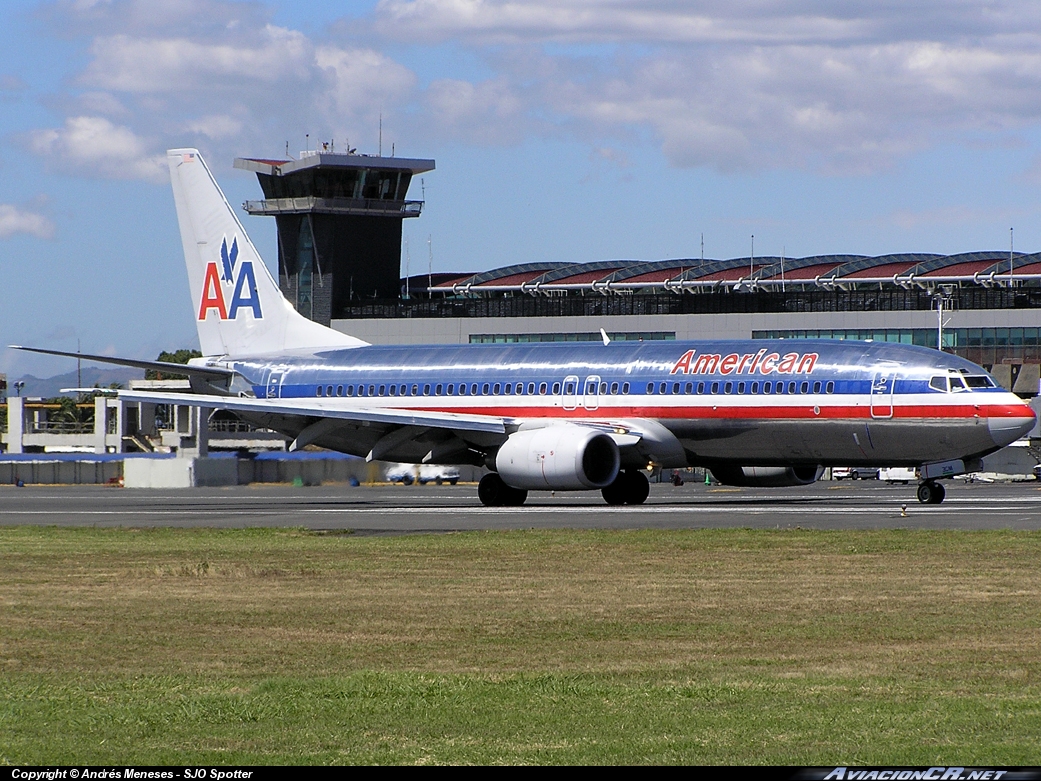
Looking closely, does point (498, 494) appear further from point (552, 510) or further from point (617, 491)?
point (552, 510)

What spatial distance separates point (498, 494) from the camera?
152 ft

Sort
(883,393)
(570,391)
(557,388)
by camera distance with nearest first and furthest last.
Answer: (883,393) < (570,391) < (557,388)

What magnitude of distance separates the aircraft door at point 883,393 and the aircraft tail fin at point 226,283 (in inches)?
816

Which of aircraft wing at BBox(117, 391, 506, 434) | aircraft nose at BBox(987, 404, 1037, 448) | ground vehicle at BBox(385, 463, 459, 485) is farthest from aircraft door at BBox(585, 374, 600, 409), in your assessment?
ground vehicle at BBox(385, 463, 459, 485)

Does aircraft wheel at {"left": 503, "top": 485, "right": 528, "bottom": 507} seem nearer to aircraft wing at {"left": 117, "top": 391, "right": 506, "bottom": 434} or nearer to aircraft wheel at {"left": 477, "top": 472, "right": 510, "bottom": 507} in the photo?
aircraft wheel at {"left": 477, "top": 472, "right": 510, "bottom": 507}

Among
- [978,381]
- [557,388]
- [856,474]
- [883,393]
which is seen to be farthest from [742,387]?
[856,474]

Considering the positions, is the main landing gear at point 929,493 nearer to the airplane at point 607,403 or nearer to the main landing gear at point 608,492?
the airplane at point 607,403

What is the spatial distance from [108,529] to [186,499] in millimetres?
21301

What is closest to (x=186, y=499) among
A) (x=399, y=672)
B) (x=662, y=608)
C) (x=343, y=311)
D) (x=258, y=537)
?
(x=258, y=537)


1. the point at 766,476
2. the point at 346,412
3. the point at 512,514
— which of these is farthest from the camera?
the point at 766,476

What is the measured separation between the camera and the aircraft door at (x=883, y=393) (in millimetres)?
40844

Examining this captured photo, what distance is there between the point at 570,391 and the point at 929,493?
10824mm

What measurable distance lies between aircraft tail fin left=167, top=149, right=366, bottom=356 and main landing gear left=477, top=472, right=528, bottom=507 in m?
10.7
